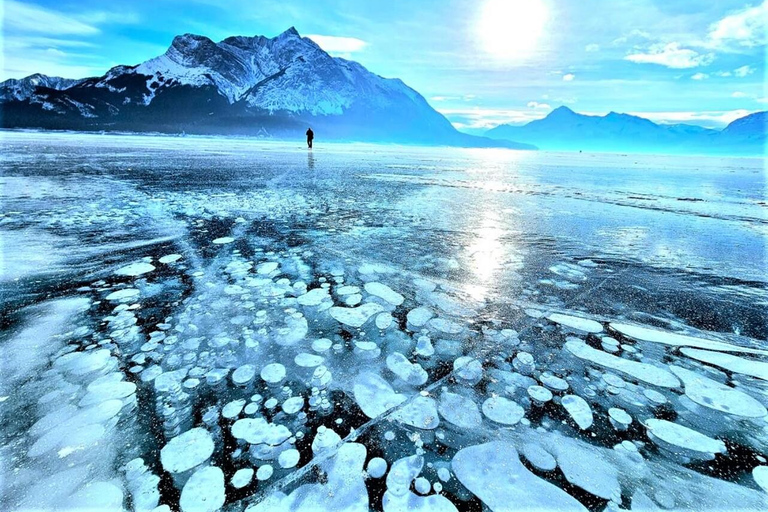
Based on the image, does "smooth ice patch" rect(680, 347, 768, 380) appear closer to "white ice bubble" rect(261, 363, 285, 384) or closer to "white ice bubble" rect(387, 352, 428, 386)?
"white ice bubble" rect(387, 352, 428, 386)

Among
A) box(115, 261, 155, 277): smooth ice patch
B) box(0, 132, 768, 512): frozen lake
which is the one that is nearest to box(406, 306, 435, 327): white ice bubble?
box(0, 132, 768, 512): frozen lake

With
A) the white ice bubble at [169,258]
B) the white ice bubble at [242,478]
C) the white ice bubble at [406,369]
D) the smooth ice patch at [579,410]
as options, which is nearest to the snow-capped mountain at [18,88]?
the white ice bubble at [169,258]

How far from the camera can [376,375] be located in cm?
188

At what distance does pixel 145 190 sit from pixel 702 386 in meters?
9.08

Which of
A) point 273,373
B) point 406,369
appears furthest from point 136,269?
point 406,369

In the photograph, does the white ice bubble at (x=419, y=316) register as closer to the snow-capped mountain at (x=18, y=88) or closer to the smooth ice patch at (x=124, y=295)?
the smooth ice patch at (x=124, y=295)

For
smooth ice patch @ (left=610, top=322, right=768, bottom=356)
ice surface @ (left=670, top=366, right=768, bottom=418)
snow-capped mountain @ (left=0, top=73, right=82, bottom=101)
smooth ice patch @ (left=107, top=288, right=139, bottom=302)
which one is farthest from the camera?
snow-capped mountain @ (left=0, top=73, right=82, bottom=101)

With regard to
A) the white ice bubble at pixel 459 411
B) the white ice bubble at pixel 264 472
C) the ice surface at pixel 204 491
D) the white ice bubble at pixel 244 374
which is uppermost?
the white ice bubble at pixel 459 411

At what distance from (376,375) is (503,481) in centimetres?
78

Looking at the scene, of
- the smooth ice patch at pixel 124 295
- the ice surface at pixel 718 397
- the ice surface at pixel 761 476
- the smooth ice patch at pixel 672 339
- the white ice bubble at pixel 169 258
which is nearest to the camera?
the ice surface at pixel 761 476

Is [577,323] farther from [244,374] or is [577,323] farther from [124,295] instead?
[124,295]

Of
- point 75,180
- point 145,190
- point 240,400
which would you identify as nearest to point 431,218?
point 240,400

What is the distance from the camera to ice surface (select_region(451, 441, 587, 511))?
1229mm

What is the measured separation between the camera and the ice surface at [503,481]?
48.4 inches
